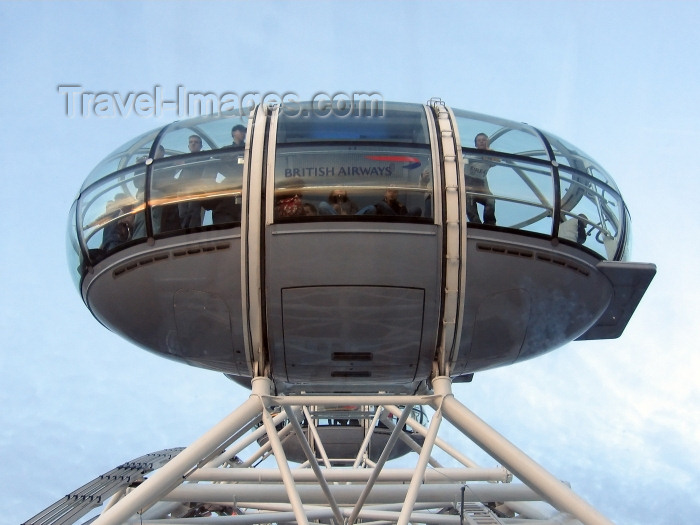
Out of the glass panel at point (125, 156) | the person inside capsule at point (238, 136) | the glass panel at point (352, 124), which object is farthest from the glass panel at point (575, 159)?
the glass panel at point (125, 156)

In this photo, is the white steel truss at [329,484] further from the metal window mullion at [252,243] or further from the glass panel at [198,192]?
the glass panel at [198,192]

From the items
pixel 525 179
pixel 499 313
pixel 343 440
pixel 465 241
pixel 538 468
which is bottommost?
pixel 343 440

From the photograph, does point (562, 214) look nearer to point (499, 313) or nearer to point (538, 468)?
point (499, 313)

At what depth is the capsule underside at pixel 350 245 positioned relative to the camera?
7.37 metres

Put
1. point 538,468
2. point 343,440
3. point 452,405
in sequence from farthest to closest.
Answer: point 343,440 → point 452,405 → point 538,468

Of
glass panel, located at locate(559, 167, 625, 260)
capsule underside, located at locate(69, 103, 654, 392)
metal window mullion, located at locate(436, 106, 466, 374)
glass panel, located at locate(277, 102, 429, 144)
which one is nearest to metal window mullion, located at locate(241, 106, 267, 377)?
capsule underside, located at locate(69, 103, 654, 392)

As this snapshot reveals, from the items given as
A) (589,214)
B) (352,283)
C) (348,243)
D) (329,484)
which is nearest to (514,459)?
(352,283)

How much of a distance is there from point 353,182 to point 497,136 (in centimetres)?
172

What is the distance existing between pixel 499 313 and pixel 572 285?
32.4 inches

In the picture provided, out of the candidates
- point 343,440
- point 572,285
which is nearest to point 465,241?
point 572,285

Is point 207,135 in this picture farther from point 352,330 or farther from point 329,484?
point 329,484

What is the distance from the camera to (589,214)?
8156 mm

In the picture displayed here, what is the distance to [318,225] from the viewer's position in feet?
24.1

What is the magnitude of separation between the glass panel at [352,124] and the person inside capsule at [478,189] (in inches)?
20.8
